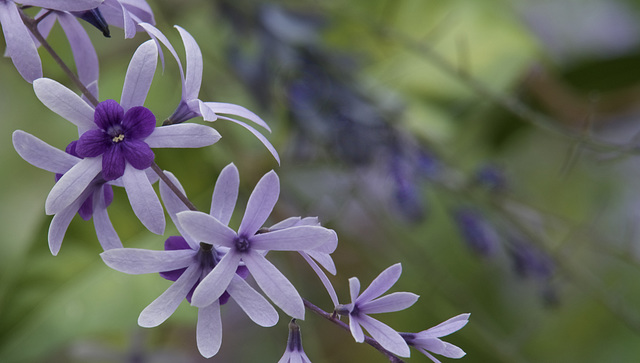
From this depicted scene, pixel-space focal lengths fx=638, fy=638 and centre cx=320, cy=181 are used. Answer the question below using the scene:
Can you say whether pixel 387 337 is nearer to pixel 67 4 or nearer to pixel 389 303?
pixel 389 303

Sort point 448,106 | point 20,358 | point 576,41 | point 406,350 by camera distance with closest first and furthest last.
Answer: point 406,350
point 20,358
point 448,106
point 576,41

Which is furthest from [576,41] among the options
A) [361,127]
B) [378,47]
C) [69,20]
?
[69,20]

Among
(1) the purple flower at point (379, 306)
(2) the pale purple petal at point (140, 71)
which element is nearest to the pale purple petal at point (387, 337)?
Answer: (1) the purple flower at point (379, 306)

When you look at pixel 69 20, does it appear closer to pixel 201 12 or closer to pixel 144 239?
pixel 144 239

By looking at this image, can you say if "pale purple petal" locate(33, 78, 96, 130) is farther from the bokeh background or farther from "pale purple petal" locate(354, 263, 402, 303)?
the bokeh background

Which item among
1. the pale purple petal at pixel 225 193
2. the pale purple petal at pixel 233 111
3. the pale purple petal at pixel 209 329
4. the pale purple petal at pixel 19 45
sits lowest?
the pale purple petal at pixel 209 329

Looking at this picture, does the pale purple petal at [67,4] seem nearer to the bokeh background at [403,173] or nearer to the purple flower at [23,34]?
the purple flower at [23,34]

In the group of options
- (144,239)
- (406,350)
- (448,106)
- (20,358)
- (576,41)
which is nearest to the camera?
(406,350)
